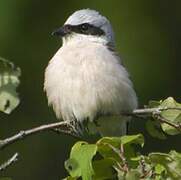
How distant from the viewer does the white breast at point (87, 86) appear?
5.20m

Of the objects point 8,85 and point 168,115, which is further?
point 168,115

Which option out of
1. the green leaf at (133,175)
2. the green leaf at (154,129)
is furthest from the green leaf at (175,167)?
the green leaf at (154,129)

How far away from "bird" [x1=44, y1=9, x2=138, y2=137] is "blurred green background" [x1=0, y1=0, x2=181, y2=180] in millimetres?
2652

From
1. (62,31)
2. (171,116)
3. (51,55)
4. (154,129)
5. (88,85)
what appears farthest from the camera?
(51,55)

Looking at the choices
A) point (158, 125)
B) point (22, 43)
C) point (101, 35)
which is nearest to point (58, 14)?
point (22, 43)

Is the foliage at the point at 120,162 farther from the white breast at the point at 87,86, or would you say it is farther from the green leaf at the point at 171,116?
the white breast at the point at 87,86

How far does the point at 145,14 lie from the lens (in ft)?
30.1

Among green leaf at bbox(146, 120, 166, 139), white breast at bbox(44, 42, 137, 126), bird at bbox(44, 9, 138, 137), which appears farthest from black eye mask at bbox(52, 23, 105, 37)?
green leaf at bbox(146, 120, 166, 139)

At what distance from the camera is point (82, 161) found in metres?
3.77

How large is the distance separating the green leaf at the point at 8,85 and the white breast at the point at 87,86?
1.04 m

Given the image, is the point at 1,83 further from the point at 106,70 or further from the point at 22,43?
the point at 22,43

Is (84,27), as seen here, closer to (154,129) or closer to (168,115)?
(154,129)

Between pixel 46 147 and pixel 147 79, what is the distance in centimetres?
117

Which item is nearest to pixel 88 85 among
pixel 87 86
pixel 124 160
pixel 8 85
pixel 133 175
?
pixel 87 86
